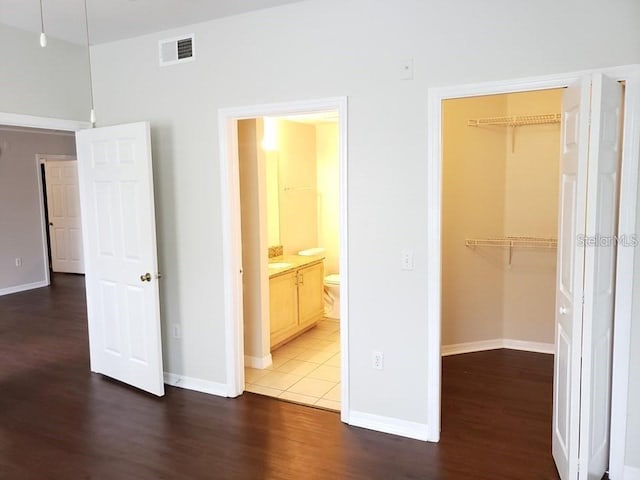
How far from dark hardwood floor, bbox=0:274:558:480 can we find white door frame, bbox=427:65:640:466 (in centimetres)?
37

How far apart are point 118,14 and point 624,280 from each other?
11.3 feet

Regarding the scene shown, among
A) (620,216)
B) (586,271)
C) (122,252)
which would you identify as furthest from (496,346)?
(122,252)

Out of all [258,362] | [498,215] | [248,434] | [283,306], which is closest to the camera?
[248,434]

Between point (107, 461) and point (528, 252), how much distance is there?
378 centimetres

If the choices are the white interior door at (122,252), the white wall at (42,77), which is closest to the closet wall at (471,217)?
the white interior door at (122,252)

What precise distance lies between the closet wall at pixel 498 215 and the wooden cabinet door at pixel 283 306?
149 cm

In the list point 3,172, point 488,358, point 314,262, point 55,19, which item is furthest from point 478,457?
point 3,172

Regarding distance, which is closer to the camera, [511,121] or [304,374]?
[304,374]

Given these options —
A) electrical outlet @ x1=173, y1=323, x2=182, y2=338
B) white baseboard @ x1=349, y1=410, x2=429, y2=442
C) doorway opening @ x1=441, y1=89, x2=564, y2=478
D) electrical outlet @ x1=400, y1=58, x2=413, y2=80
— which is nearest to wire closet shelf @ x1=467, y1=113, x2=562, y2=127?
doorway opening @ x1=441, y1=89, x2=564, y2=478

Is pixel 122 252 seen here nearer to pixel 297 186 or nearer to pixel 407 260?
pixel 407 260

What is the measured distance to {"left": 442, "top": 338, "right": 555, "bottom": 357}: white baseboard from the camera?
4492 mm

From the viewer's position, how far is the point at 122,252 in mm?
3740

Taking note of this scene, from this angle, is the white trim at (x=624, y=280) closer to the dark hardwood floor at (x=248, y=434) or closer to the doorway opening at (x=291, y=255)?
the dark hardwood floor at (x=248, y=434)

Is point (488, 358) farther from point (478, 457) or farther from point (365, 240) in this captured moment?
point (365, 240)
